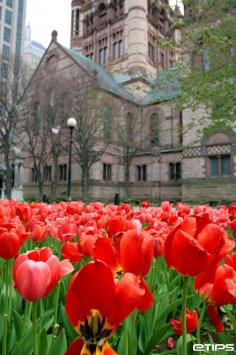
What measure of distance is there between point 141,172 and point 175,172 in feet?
13.6

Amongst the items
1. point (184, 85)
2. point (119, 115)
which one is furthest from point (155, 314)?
point (119, 115)

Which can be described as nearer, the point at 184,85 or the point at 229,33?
the point at 229,33

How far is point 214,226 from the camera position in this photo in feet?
3.04

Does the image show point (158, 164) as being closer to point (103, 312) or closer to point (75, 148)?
point (75, 148)

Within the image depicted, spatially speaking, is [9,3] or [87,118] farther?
[9,3]

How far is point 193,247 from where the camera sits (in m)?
0.82

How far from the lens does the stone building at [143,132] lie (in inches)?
1039

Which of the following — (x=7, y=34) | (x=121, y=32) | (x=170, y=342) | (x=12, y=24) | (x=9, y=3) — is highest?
(x=9, y=3)

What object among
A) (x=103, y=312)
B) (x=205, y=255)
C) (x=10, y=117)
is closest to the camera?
(x=103, y=312)

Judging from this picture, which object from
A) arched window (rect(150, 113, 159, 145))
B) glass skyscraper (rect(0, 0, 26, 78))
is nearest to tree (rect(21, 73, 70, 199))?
arched window (rect(150, 113, 159, 145))

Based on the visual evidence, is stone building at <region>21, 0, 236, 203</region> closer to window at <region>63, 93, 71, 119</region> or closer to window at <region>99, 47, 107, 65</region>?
window at <region>99, 47, 107, 65</region>

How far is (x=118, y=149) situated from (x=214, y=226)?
1206 inches

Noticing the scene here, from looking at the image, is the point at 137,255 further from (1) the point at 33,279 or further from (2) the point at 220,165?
(2) the point at 220,165

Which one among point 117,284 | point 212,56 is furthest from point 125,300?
point 212,56
